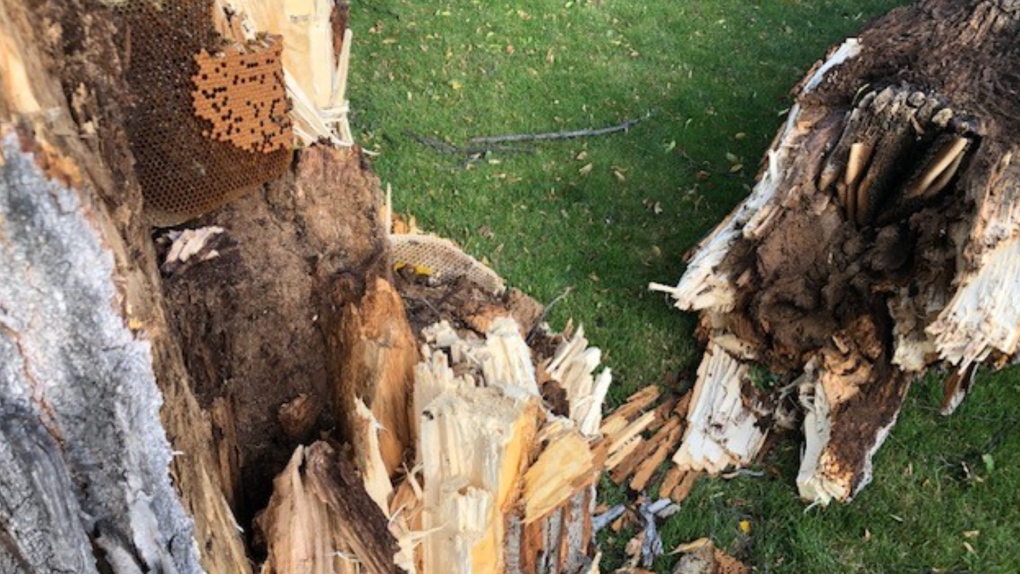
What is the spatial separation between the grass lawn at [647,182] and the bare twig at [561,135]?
0.06 m

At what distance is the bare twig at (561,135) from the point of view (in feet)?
17.4

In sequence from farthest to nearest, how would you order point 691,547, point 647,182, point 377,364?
point 647,182 → point 691,547 → point 377,364

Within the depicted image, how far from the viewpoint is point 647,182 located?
201 inches

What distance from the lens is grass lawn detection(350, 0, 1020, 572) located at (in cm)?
340

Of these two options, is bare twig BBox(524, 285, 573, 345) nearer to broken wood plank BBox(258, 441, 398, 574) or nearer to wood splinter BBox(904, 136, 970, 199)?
broken wood plank BBox(258, 441, 398, 574)

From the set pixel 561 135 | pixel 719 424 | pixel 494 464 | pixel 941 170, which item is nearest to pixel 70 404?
pixel 494 464

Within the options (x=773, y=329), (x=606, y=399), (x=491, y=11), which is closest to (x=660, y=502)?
(x=606, y=399)

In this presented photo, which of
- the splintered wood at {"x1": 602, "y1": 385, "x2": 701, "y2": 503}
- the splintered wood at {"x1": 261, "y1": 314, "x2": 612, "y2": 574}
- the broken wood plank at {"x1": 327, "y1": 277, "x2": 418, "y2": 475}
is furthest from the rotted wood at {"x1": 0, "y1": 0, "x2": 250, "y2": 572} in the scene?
the splintered wood at {"x1": 602, "y1": 385, "x2": 701, "y2": 503}

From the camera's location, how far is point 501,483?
214 centimetres

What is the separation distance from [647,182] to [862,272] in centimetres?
179

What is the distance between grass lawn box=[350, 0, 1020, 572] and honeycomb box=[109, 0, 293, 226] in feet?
6.68

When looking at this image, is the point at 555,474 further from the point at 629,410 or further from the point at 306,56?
the point at 629,410

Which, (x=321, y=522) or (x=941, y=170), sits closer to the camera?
(x=321, y=522)

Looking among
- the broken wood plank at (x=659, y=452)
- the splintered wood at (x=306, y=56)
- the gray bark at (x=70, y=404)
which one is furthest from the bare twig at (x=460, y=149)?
the gray bark at (x=70, y=404)
